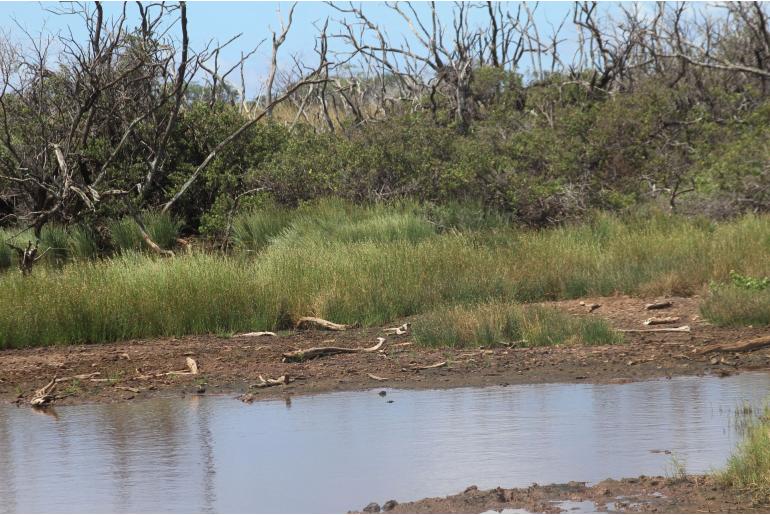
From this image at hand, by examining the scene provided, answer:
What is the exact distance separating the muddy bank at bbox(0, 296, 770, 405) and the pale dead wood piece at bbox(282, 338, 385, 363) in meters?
0.09

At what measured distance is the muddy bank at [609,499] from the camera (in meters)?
5.87

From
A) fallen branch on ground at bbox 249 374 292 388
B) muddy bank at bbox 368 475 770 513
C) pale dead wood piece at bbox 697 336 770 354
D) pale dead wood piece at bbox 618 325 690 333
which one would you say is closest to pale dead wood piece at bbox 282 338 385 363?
fallen branch on ground at bbox 249 374 292 388

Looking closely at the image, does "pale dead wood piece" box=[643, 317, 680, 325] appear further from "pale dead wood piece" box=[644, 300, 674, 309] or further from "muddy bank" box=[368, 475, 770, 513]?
"muddy bank" box=[368, 475, 770, 513]

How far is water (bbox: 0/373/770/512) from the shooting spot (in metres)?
6.59


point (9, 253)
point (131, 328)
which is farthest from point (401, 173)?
point (131, 328)

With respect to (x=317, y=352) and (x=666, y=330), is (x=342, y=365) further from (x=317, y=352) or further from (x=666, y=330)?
(x=666, y=330)

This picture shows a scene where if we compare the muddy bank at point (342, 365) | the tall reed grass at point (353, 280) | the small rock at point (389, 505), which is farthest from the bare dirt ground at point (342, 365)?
the small rock at point (389, 505)

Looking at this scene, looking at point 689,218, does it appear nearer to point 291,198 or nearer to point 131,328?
point 291,198

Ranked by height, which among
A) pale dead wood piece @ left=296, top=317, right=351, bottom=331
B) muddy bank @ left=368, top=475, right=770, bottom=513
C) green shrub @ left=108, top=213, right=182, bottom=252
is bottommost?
muddy bank @ left=368, top=475, right=770, bottom=513

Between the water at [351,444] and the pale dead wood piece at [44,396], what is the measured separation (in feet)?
0.53

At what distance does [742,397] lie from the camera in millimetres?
8961

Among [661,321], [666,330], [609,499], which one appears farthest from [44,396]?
[661,321]

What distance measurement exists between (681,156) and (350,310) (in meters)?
11.7

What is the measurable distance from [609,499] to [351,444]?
2.19 metres
